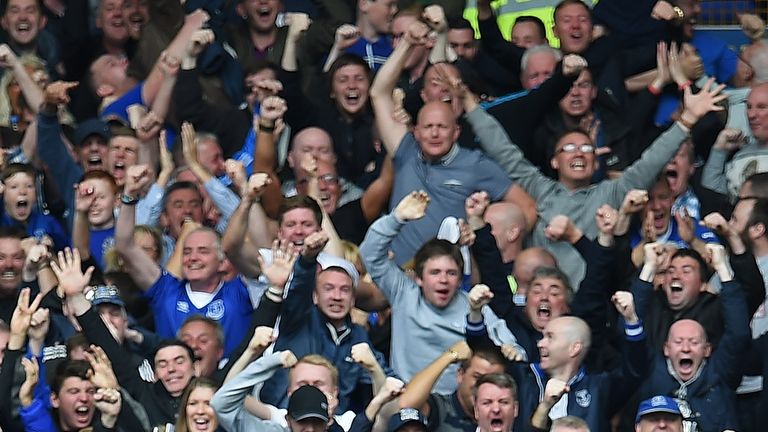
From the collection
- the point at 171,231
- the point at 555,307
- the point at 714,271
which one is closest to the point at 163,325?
the point at 171,231

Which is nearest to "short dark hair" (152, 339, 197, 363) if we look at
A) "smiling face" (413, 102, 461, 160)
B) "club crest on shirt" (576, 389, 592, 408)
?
"club crest on shirt" (576, 389, 592, 408)

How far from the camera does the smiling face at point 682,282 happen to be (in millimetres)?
14516

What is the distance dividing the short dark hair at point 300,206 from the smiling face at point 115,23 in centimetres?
376

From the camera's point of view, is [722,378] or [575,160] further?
[575,160]

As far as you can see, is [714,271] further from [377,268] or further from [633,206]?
[377,268]

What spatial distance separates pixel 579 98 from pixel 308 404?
422cm

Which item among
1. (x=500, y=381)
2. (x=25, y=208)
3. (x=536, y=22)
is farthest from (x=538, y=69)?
(x=500, y=381)

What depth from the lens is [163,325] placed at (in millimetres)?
15047

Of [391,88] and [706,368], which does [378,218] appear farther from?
[706,368]

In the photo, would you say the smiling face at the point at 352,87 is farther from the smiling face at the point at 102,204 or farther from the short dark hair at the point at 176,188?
the smiling face at the point at 102,204

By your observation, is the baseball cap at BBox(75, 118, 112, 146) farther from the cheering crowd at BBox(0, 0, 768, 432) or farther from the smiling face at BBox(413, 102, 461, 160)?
the smiling face at BBox(413, 102, 461, 160)

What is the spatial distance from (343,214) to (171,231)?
3.69ft

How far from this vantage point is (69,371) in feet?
46.4

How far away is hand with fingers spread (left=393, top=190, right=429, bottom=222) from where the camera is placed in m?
14.4
